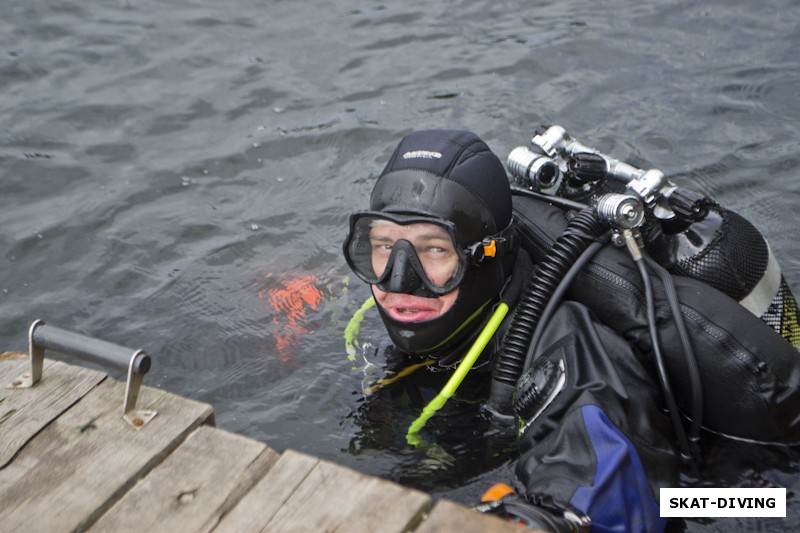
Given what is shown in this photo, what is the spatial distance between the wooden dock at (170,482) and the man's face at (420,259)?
974mm

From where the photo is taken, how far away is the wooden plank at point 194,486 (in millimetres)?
2238

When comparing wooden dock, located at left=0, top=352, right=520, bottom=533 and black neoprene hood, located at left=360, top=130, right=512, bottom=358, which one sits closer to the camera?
wooden dock, located at left=0, top=352, right=520, bottom=533

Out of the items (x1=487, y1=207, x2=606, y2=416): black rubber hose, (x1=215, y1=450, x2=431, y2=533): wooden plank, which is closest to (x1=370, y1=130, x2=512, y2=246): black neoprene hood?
(x1=487, y1=207, x2=606, y2=416): black rubber hose

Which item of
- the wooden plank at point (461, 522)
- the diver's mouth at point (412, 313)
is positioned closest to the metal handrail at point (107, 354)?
the wooden plank at point (461, 522)

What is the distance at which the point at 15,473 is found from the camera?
2.46 m

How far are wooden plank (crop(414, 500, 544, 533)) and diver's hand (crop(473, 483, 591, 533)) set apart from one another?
0.23 meters

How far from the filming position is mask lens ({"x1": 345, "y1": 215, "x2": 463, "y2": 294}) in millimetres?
3311

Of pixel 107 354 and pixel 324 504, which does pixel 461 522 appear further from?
pixel 107 354

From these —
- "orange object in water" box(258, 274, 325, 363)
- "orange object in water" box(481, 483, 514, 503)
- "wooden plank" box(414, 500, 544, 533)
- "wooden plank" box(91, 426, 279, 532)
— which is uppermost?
"wooden plank" box(414, 500, 544, 533)

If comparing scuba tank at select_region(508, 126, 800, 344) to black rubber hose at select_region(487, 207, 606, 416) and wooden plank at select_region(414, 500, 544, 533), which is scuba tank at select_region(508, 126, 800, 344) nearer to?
black rubber hose at select_region(487, 207, 606, 416)

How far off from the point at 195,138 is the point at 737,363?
462 centimetres

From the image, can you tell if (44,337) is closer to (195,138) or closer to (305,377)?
(305,377)

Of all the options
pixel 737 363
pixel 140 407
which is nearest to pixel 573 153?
pixel 737 363

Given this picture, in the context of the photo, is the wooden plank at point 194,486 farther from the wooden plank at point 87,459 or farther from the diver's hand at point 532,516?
the diver's hand at point 532,516
